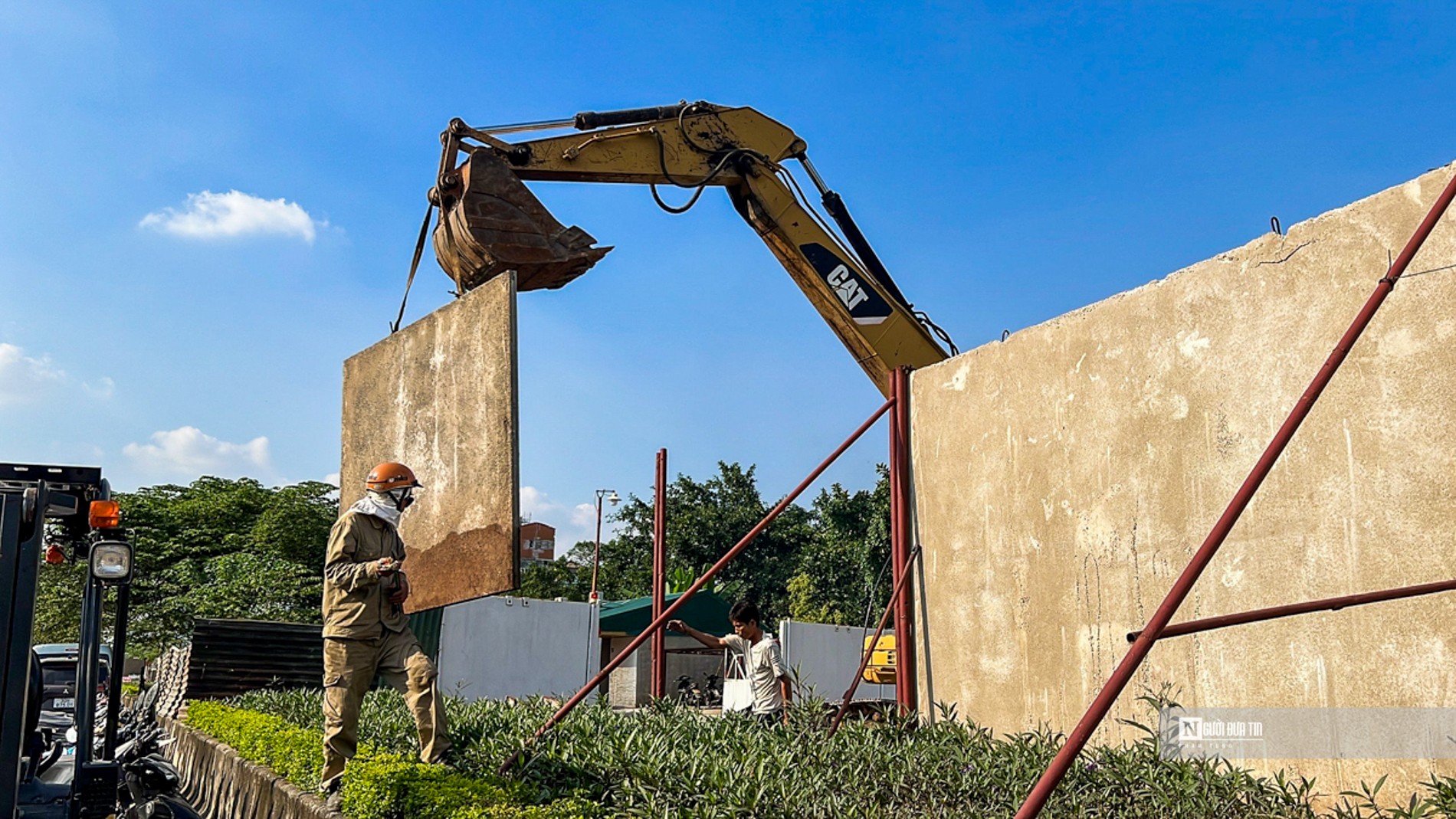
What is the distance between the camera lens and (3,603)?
310 centimetres

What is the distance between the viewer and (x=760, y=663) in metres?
7.25

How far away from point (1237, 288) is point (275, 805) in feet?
19.6

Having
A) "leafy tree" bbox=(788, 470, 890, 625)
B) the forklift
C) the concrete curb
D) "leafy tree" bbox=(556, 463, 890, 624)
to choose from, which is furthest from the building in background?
the forklift

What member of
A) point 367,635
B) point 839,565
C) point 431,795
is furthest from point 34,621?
point 839,565

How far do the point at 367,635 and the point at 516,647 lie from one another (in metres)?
13.9

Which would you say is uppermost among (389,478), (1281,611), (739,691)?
(389,478)

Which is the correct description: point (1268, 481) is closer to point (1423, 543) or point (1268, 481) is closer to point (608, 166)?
point (1423, 543)

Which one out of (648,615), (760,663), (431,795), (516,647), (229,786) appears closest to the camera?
(431,795)

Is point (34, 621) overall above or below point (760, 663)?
above

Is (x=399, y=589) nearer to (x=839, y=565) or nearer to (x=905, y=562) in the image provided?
(x=905, y=562)

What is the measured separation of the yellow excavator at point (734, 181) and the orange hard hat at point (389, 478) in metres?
1.35

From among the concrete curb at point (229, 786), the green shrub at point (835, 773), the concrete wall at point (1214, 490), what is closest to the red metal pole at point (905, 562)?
the concrete wall at point (1214, 490)

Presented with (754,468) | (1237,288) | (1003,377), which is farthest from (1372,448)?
(754,468)

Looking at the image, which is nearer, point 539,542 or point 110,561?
point 110,561
